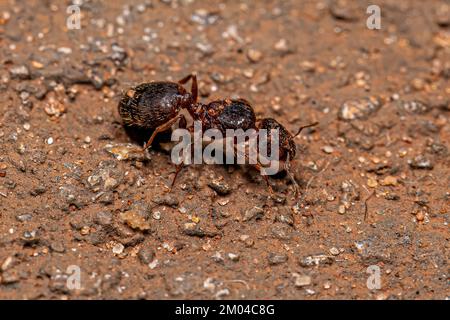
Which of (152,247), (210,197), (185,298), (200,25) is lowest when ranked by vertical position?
(185,298)

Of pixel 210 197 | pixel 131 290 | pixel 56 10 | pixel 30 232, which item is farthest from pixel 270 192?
pixel 56 10

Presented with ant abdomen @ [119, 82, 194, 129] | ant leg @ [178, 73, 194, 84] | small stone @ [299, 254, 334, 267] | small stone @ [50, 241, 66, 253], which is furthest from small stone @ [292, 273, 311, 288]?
ant leg @ [178, 73, 194, 84]

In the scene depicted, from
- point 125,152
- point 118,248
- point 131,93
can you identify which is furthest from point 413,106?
point 118,248

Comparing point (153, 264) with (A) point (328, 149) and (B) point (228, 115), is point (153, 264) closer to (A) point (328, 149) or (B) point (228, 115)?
(B) point (228, 115)

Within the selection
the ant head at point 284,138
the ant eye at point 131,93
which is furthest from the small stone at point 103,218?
the ant head at point 284,138

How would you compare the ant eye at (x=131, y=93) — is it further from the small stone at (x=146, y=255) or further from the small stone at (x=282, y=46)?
the small stone at (x=282, y=46)

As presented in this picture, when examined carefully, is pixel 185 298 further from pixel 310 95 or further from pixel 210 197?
pixel 310 95
